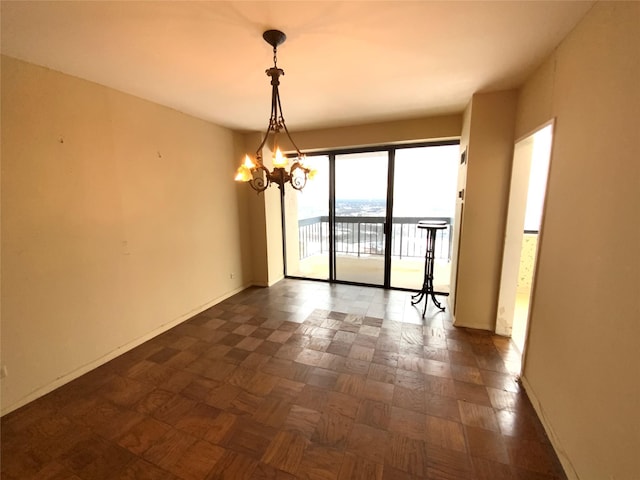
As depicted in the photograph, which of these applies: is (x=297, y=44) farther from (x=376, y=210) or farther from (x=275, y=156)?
(x=376, y=210)

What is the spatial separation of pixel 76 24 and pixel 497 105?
3310 mm

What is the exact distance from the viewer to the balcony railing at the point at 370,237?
488 cm

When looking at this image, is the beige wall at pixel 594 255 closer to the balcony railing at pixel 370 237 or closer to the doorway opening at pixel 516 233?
the doorway opening at pixel 516 233

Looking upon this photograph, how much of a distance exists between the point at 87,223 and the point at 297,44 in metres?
2.25

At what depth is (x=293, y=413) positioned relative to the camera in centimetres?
182

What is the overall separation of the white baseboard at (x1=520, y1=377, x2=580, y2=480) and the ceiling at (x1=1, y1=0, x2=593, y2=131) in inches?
94.9

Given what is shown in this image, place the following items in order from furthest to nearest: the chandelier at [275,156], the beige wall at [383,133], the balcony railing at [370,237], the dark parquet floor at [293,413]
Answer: the balcony railing at [370,237]
the beige wall at [383,133]
the chandelier at [275,156]
the dark parquet floor at [293,413]

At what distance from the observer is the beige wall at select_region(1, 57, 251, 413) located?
185cm

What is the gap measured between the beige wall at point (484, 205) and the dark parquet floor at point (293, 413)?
361mm

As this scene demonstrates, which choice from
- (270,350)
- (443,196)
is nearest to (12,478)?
(270,350)

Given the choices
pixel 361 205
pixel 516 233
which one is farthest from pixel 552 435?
pixel 361 205

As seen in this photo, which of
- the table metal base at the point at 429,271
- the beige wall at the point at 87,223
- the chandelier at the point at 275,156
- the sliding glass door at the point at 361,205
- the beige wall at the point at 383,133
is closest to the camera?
the chandelier at the point at 275,156

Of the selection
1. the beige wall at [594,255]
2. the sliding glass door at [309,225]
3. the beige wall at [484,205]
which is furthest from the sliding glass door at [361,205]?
the beige wall at [594,255]

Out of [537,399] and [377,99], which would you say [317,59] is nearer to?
[377,99]
